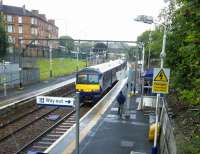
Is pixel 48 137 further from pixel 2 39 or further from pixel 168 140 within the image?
pixel 2 39

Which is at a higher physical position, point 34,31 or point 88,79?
point 34,31

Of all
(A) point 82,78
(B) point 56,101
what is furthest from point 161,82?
(A) point 82,78

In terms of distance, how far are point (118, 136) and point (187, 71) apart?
15.3 ft

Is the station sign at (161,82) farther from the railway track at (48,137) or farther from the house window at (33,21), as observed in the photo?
the house window at (33,21)

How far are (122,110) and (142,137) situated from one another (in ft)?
16.0

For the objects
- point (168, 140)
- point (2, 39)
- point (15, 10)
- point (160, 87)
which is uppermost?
point (15, 10)

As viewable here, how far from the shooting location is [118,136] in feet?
51.7

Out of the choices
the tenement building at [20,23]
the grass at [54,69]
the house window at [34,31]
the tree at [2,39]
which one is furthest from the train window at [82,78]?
the house window at [34,31]

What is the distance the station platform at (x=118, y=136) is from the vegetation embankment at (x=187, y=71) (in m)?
2.08

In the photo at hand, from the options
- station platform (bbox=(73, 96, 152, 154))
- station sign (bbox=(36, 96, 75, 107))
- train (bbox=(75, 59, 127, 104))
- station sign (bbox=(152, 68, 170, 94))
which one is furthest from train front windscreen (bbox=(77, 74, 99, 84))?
station sign (bbox=(36, 96, 75, 107))

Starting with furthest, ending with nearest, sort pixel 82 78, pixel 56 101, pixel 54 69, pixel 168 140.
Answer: pixel 54 69, pixel 82 78, pixel 168 140, pixel 56 101

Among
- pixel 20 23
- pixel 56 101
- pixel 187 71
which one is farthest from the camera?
pixel 20 23

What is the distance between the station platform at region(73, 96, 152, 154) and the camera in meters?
13.8

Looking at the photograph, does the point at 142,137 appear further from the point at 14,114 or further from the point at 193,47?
the point at 14,114
